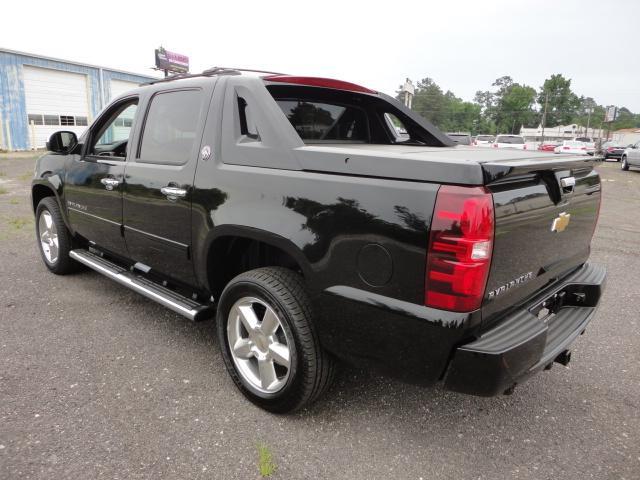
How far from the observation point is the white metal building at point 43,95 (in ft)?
79.8

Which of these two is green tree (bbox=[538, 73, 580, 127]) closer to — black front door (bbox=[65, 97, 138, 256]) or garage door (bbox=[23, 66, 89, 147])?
garage door (bbox=[23, 66, 89, 147])

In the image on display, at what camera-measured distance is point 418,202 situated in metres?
1.87

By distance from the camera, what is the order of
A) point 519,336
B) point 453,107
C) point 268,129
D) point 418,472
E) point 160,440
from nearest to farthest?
point 519,336 → point 418,472 → point 160,440 → point 268,129 → point 453,107

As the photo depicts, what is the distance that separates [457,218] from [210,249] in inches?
62.1

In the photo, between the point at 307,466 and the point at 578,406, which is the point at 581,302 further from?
the point at 307,466

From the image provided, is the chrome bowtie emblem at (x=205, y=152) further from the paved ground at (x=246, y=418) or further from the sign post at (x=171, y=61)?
the sign post at (x=171, y=61)

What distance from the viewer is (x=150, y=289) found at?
3312 mm

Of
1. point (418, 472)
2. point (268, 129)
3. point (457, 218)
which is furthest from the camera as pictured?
point (268, 129)

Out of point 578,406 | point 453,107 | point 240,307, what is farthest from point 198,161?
point 453,107

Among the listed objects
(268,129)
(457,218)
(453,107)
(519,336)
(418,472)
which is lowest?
(418,472)

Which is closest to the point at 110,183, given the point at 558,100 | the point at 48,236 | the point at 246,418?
the point at 48,236

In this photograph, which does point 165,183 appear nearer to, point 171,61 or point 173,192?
point 173,192

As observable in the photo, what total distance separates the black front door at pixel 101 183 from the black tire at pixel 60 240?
0.30 m

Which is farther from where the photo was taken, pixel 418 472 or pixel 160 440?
pixel 160 440
